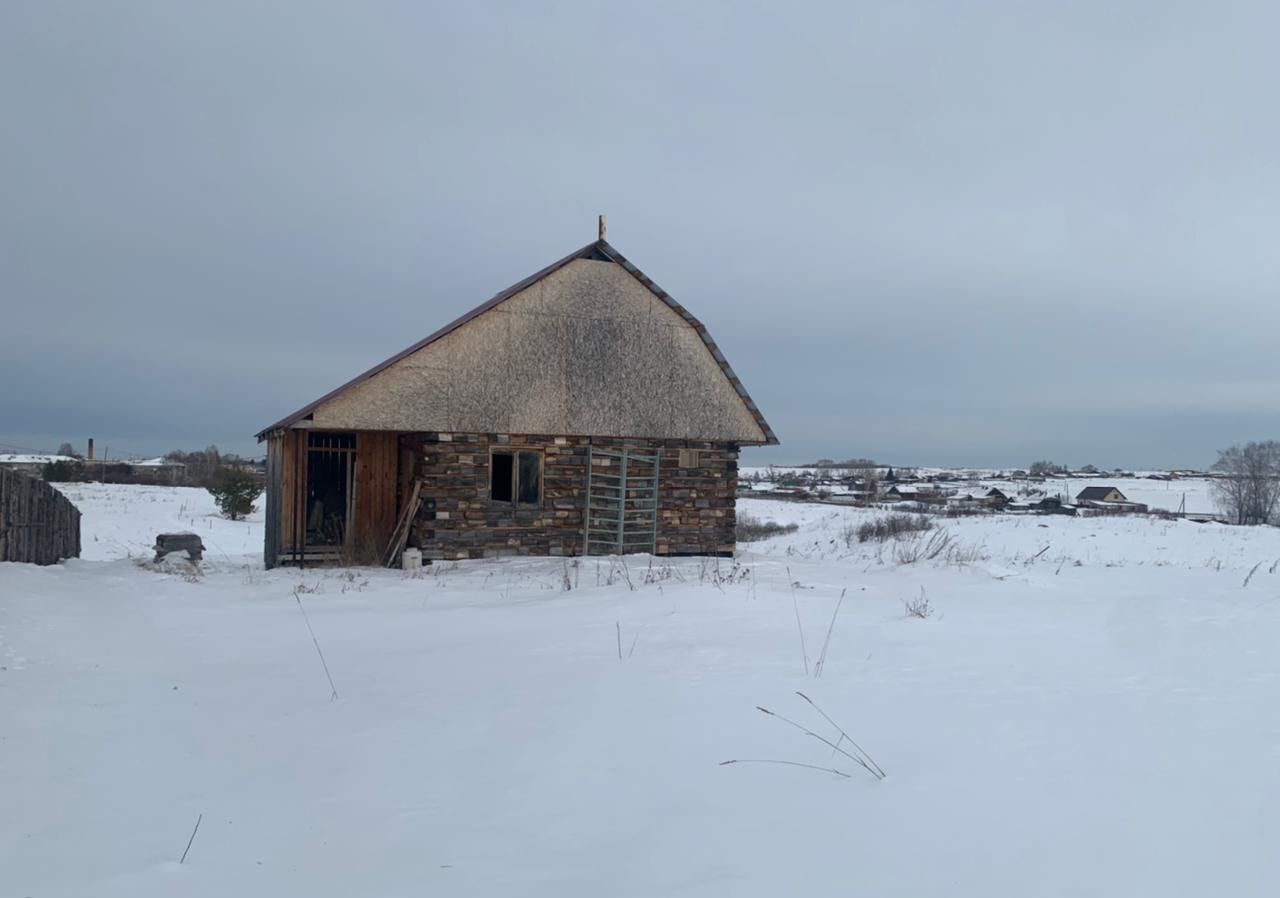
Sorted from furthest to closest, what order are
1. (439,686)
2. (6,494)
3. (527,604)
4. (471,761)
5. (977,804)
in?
(6,494) → (527,604) → (439,686) → (471,761) → (977,804)

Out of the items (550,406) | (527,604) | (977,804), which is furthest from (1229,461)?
(977,804)

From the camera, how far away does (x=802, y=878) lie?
9.09 ft

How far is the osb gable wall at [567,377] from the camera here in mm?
14398

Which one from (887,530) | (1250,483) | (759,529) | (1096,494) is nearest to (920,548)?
(887,530)

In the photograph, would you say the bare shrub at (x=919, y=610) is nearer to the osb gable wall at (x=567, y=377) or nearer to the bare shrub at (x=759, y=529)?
the osb gable wall at (x=567, y=377)

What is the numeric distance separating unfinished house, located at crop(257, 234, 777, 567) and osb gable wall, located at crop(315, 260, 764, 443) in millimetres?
22

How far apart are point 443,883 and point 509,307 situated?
12.8 metres

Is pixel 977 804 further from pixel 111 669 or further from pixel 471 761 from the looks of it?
pixel 111 669

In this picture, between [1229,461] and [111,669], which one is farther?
[1229,461]

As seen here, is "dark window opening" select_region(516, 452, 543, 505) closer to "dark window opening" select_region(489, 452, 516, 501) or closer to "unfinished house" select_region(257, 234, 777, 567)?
"unfinished house" select_region(257, 234, 777, 567)

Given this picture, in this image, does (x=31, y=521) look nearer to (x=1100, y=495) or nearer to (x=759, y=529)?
(x=759, y=529)

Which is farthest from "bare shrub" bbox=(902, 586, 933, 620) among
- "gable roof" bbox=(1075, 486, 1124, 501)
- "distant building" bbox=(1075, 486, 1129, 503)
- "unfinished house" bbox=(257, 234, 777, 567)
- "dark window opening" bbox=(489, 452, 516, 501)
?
"gable roof" bbox=(1075, 486, 1124, 501)

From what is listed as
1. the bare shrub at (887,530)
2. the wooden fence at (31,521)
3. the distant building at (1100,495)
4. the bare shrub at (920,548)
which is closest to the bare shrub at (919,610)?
the bare shrub at (920,548)

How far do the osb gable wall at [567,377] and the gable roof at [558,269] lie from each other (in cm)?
9
